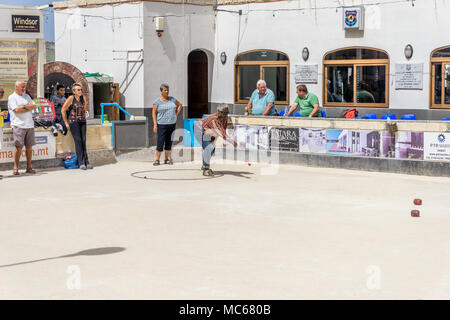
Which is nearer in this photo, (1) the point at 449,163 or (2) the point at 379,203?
(2) the point at 379,203

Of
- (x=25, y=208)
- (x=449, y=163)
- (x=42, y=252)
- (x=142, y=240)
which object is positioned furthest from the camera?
(x=449, y=163)

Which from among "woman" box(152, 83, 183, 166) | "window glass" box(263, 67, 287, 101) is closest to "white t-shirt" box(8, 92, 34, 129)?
"woman" box(152, 83, 183, 166)

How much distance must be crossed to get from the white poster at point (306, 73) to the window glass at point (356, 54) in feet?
1.71

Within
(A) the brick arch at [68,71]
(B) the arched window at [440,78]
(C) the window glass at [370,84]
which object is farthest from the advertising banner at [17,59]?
(B) the arched window at [440,78]

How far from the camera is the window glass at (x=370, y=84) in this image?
20938mm

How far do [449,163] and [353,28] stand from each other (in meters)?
7.41

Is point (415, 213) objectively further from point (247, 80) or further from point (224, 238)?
point (247, 80)

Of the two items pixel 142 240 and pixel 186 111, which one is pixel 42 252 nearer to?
pixel 142 240

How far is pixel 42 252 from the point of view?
320 inches

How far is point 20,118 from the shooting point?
14.6 meters

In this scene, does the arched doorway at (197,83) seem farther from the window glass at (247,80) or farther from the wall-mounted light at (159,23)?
the wall-mounted light at (159,23)

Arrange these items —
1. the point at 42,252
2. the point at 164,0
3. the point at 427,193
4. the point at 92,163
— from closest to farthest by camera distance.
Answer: the point at 42,252
the point at 427,193
the point at 92,163
the point at 164,0

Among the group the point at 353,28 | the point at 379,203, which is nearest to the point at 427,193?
the point at 379,203

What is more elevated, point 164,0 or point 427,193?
point 164,0
